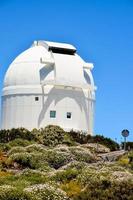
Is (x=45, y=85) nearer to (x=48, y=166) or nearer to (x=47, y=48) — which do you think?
(x=47, y=48)

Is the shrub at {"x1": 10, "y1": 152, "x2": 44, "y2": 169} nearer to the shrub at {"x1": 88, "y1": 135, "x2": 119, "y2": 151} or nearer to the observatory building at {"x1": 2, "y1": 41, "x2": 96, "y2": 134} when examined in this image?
the shrub at {"x1": 88, "y1": 135, "x2": 119, "y2": 151}

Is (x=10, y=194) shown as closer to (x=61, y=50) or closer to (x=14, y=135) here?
(x=14, y=135)

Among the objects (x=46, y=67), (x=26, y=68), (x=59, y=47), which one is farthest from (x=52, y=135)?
(x=59, y=47)

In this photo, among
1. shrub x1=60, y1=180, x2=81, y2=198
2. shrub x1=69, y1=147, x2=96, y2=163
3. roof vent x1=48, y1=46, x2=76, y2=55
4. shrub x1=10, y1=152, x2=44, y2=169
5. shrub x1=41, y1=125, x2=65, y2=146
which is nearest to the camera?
shrub x1=60, y1=180, x2=81, y2=198

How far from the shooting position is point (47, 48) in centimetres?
6250

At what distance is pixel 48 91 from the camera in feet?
199

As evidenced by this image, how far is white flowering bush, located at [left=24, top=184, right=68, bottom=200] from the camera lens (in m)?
19.6

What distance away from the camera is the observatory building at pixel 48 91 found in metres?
60.6

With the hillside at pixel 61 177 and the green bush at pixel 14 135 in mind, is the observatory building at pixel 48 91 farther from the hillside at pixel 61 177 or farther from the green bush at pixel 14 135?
the hillside at pixel 61 177

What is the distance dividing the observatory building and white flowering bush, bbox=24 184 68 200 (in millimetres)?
39890

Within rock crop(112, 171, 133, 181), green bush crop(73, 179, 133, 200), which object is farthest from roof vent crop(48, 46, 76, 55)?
green bush crop(73, 179, 133, 200)

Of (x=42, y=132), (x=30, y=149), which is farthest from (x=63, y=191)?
(x=42, y=132)

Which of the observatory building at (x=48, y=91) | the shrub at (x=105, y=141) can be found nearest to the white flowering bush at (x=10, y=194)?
the shrub at (x=105, y=141)

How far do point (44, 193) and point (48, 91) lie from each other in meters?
40.9
